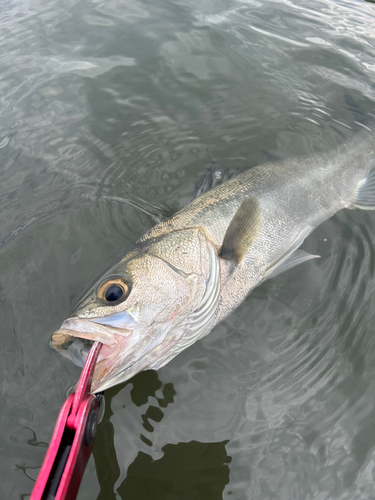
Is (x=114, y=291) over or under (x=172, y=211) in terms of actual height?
over

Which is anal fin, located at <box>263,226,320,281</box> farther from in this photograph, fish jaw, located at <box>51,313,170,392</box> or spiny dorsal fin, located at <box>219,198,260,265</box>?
fish jaw, located at <box>51,313,170,392</box>

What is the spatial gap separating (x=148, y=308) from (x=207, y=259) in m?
0.62

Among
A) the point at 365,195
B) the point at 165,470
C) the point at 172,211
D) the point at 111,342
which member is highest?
the point at 365,195

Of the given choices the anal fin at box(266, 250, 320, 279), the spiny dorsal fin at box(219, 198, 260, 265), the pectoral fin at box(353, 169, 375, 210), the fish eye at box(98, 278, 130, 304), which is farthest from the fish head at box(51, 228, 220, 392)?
the pectoral fin at box(353, 169, 375, 210)

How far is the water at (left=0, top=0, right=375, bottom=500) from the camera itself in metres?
2.34

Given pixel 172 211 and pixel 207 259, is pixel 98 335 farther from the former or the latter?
pixel 172 211

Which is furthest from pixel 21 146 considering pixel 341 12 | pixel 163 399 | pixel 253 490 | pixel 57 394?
pixel 341 12

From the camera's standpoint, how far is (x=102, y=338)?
6.48ft

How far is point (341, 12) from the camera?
6230 mm

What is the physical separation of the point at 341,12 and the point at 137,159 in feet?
15.9

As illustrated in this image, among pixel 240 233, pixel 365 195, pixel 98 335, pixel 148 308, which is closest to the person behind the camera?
pixel 98 335

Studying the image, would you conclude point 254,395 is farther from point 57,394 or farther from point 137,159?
point 137,159

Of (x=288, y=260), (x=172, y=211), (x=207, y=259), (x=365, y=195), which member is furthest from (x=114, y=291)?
(x=365, y=195)

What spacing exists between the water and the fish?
1.11 ft
